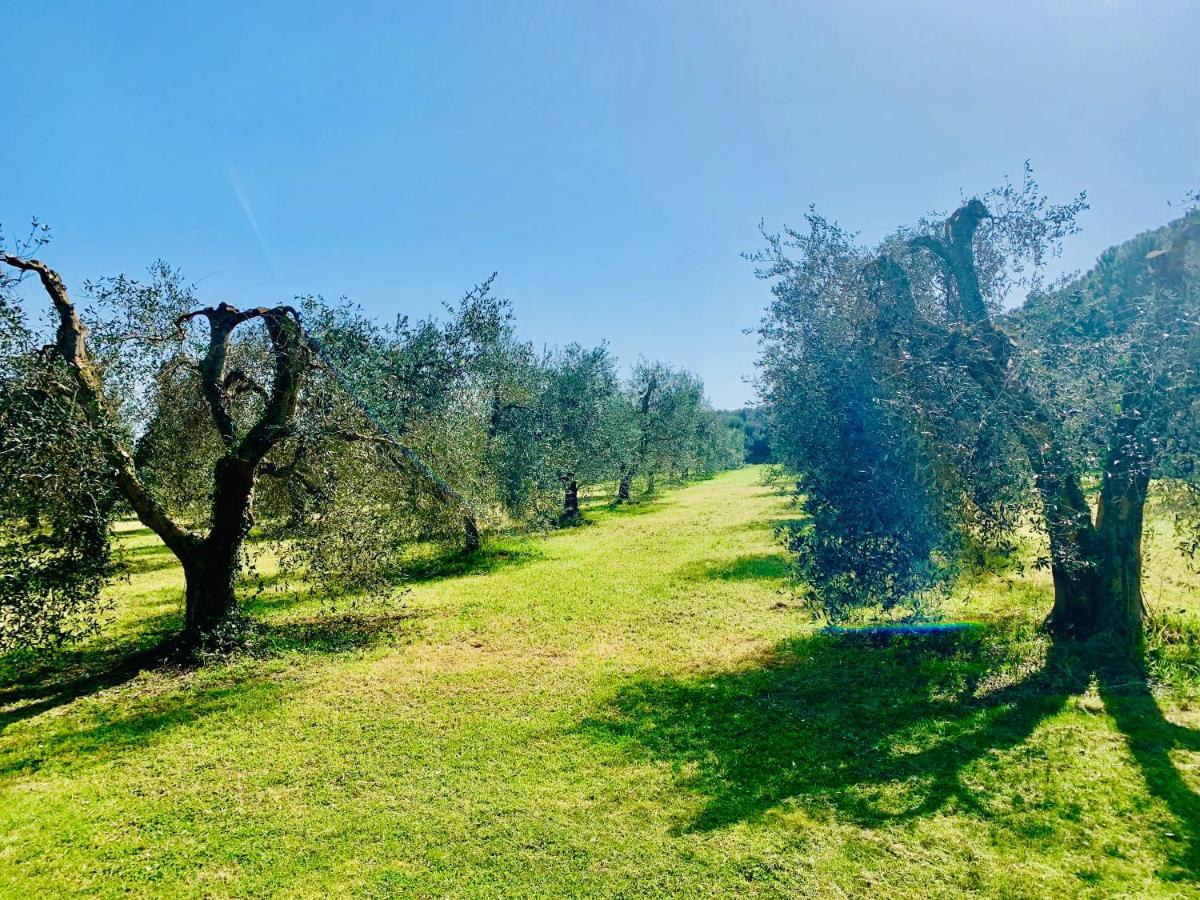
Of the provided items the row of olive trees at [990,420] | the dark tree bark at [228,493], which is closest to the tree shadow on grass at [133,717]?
the dark tree bark at [228,493]

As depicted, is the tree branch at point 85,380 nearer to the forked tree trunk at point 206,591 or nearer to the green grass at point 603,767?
the forked tree trunk at point 206,591

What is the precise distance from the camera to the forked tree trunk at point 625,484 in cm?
3794

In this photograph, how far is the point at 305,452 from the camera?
39.3ft

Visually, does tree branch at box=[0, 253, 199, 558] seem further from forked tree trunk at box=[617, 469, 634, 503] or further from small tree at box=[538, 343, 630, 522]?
forked tree trunk at box=[617, 469, 634, 503]

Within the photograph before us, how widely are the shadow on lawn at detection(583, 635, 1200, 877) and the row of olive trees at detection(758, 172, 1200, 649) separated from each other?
1322 mm

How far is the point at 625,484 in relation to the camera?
133ft

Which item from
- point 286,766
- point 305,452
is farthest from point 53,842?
point 305,452

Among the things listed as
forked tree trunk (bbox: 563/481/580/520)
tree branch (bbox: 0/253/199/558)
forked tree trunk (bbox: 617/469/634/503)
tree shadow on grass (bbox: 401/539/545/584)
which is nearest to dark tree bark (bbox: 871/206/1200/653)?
tree branch (bbox: 0/253/199/558)

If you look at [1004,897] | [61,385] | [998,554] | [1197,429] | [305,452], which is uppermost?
[61,385]

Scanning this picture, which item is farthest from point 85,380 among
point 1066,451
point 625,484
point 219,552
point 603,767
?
point 625,484

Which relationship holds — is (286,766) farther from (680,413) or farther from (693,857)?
(680,413)

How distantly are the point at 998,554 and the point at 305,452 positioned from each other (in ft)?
40.9

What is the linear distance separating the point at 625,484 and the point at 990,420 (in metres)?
33.0

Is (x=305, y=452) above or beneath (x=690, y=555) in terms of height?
above
